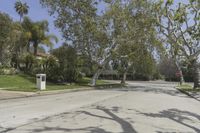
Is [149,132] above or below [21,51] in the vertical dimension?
below

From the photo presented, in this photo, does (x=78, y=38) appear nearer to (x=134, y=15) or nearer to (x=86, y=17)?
(x=86, y=17)

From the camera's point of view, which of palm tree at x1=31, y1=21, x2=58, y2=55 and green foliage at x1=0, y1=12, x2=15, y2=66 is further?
palm tree at x1=31, y1=21, x2=58, y2=55

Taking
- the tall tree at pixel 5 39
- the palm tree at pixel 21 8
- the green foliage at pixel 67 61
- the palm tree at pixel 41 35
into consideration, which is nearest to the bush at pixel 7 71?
the tall tree at pixel 5 39

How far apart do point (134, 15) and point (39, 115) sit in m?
33.6

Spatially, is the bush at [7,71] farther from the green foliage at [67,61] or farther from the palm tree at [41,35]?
the palm tree at [41,35]

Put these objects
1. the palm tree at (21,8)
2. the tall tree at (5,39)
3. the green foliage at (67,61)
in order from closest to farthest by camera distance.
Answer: the tall tree at (5,39), the green foliage at (67,61), the palm tree at (21,8)

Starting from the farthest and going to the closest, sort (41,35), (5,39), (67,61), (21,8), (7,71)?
(21,8), (41,35), (67,61), (5,39), (7,71)

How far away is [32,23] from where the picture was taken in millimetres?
61750

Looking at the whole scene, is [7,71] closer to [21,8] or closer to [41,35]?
[41,35]

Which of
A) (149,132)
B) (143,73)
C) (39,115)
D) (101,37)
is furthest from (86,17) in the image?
(143,73)

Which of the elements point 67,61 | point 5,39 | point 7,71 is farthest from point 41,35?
point 7,71

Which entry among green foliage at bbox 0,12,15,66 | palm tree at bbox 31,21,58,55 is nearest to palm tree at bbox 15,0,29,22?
palm tree at bbox 31,21,58,55

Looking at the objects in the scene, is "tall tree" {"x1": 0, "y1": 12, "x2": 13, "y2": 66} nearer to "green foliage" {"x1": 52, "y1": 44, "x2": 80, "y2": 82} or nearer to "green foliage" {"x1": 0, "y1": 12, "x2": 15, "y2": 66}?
"green foliage" {"x1": 0, "y1": 12, "x2": 15, "y2": 66}

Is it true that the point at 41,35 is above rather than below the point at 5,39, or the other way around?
above
